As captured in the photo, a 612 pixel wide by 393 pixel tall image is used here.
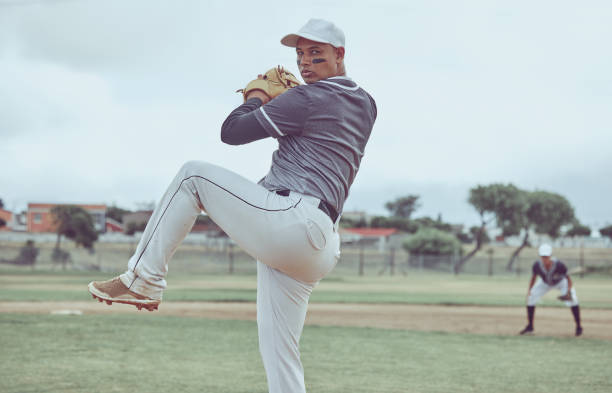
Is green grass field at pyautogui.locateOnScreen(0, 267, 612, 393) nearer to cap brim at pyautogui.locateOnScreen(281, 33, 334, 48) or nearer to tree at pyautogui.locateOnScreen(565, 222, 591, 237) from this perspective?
cap brim at pyautogui.locateOnScreen(281, 33, 334, 48)

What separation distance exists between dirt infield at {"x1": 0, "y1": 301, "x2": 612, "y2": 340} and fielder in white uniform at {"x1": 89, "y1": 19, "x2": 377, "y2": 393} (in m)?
10.7

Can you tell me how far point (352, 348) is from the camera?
1001 cm

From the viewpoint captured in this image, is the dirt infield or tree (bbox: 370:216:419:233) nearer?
the dirt infield

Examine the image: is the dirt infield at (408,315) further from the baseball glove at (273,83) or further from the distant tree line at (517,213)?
the distant tree line at (517,213)

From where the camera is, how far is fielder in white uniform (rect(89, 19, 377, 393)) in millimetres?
3139

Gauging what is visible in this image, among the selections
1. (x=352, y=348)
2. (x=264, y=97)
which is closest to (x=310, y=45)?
(x=264, y=97)

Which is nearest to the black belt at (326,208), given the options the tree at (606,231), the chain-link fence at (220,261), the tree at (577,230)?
the chain-link fence at (220,261)

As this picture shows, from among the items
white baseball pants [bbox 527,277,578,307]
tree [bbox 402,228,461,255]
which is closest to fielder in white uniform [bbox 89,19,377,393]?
white baseball pants [bbox 527,277,578,307]

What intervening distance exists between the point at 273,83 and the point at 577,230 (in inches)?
3535

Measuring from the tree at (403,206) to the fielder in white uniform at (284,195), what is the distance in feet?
347

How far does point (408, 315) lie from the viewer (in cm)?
1683

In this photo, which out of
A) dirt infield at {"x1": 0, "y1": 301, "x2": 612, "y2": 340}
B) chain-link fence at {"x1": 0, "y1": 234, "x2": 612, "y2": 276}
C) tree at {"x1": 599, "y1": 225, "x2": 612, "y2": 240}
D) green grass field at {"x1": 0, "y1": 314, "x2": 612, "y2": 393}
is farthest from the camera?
tree at {"x1": 599, "y1": 225, "x2": 612, "y2": 240}

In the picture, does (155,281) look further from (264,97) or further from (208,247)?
(208,247)

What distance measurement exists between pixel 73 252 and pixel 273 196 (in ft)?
145
